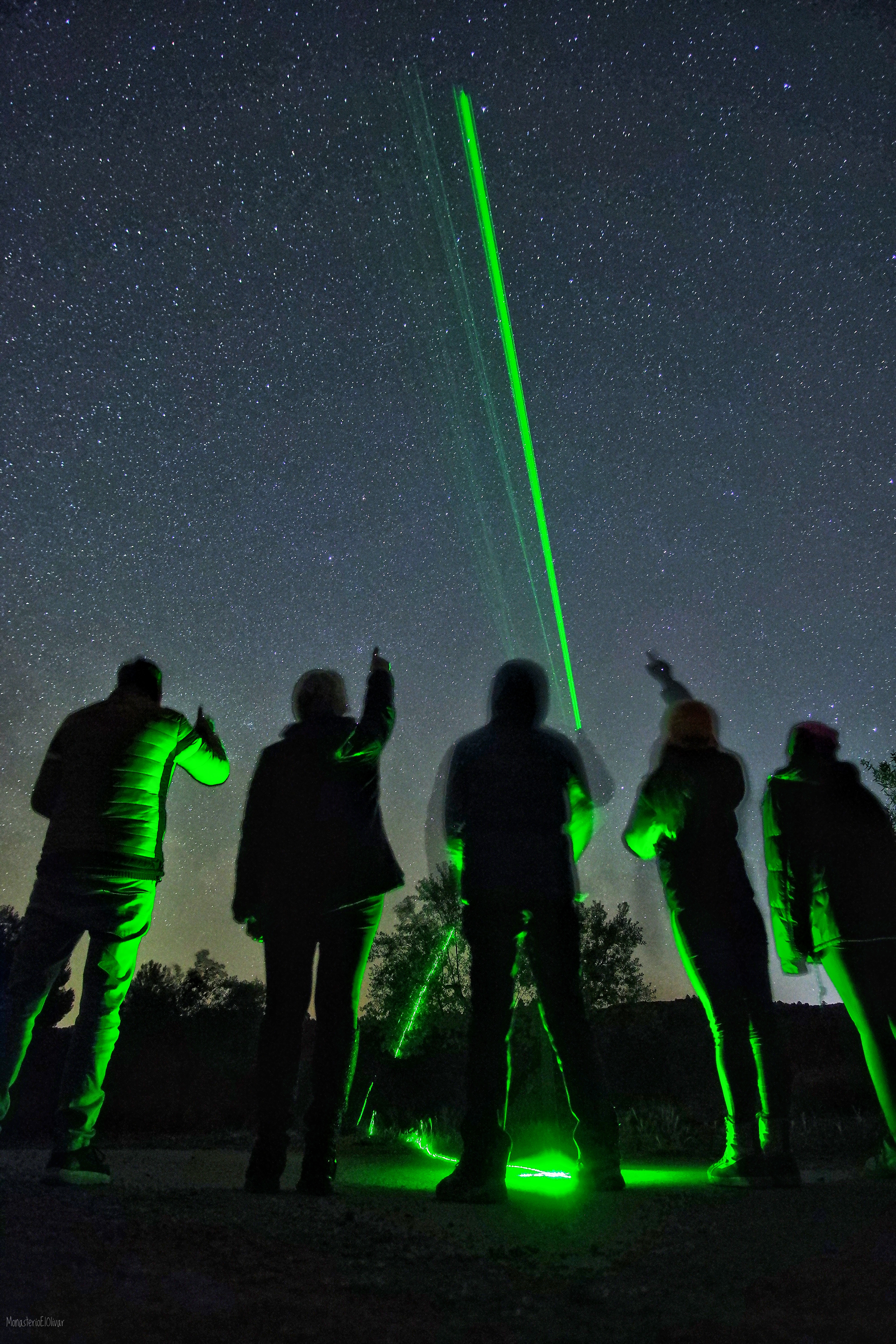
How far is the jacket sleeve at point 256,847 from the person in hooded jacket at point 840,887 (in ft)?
7.72

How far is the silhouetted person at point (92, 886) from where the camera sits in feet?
11.4

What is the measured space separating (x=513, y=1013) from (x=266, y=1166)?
41.1 inches

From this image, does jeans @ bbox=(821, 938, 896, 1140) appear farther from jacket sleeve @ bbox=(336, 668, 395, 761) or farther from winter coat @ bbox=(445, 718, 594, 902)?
jacket sleeve @ bbox=(336, 668, 395, 761)

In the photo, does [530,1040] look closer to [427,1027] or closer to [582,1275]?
[427,1027]

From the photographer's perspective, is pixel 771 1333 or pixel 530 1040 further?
pixel 530 1040

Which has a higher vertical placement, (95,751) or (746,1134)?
(95,751)

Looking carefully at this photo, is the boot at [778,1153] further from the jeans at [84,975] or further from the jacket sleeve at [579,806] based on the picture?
the jeans at [84,975]

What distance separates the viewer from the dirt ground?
68.3 inches

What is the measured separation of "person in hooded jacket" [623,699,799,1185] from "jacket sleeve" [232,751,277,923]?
5.76 feet

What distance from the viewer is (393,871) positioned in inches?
148

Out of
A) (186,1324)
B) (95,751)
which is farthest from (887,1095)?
(95,751)

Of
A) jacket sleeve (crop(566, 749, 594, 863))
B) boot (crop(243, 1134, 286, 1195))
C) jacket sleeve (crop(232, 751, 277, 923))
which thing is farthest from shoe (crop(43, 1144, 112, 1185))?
jacket sleeve (crop(566, 749, 594, 863))

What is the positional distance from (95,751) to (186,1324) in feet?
8.53

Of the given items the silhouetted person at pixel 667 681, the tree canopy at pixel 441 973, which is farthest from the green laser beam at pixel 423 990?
the silhouetted person at pixel 667 681
